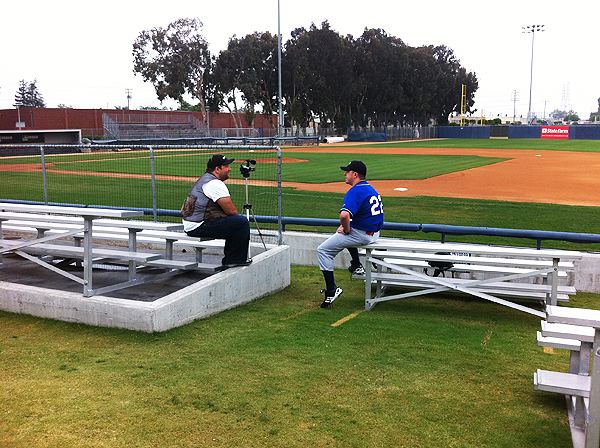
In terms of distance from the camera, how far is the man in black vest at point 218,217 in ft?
23.4

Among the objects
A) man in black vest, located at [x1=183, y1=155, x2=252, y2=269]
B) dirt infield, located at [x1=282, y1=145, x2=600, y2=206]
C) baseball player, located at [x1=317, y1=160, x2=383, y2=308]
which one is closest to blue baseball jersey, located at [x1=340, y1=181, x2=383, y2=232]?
baseball player, located at [x1=317, y1=160, x2=383, y2=308]

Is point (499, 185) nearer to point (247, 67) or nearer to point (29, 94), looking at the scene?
point (247, 67)

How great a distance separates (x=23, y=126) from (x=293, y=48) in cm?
3324

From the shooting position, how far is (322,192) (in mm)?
18141

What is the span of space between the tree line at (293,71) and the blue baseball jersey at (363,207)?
2617 inches

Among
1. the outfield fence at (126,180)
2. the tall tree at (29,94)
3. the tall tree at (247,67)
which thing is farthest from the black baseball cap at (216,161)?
the tall tree at (29,94)

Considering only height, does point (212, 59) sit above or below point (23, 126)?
above

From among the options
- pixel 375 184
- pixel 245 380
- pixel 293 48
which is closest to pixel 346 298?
pixel 245 380

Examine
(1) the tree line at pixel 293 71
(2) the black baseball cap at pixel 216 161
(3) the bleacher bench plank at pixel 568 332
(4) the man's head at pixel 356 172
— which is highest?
(1) the tree line at pixel 293 71

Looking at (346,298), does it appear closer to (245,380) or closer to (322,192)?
(245,380)

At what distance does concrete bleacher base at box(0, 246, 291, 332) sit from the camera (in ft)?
19.8

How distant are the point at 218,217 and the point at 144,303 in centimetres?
157

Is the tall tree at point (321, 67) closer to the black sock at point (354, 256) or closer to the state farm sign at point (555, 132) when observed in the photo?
the state farm sign at point (555, 132)

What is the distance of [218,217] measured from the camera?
7207mm
